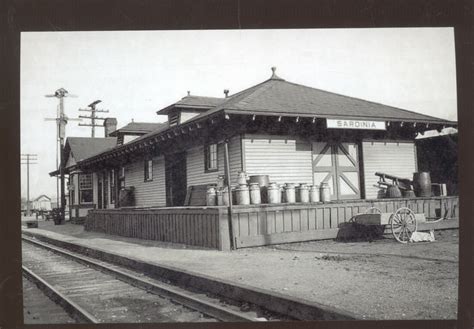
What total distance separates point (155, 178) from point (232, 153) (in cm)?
625

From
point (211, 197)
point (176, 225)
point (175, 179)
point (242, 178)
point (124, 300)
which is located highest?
point (175, 179)

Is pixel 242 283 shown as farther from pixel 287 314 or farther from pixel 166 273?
pixel 166 273

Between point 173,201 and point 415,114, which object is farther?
point 173,201

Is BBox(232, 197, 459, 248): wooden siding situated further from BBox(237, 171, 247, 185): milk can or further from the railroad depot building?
BBox(237, 171, 247, 185): milk can

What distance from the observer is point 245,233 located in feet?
35.7

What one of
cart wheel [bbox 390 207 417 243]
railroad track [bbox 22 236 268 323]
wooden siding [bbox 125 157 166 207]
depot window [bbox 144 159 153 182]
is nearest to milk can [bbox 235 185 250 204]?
railroad track [bbox 22 236 268 323]

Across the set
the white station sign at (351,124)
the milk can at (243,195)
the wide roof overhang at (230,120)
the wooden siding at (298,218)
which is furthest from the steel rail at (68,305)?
the white station sign at (351,124)

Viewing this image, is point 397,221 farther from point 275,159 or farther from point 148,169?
point 148,169

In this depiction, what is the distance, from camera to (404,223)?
11047 mm

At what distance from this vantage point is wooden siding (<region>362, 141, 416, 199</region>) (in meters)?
15.2

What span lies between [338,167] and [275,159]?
259 cm

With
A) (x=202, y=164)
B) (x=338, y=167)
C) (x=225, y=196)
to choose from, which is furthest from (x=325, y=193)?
(x=202, y=164)

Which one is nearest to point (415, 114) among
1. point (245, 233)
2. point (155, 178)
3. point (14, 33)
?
point (245, 233)

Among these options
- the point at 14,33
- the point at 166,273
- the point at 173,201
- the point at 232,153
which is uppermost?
the point at 14,33
